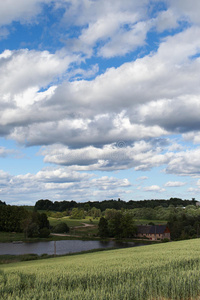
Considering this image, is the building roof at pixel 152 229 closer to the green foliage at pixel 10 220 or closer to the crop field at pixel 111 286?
the green foliage at pixel 10 220

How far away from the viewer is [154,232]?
99500 millimetres

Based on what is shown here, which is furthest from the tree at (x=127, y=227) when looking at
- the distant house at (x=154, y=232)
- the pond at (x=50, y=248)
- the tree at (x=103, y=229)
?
the pond at (x=50, y=248)

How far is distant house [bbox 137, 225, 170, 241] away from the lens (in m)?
97.9

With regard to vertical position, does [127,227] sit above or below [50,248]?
above

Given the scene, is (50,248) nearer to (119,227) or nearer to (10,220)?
(119,227)

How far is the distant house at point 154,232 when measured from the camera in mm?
97875

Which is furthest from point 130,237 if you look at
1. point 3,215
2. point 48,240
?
point 3,215

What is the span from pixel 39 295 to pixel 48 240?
9365 cm

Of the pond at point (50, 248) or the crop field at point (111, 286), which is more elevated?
the crop field at point (111, 286)

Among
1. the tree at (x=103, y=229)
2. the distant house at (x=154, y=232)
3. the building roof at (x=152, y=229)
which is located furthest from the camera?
the tree at (x=103, y=229)

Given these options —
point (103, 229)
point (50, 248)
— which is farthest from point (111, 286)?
point (103, 229)

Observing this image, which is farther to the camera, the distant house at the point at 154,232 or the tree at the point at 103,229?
the tree at the point at 103,229

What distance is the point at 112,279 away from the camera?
12562 millimetres

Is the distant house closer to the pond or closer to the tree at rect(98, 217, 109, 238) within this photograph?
the tree at rect(98, 217, 109, 238)
